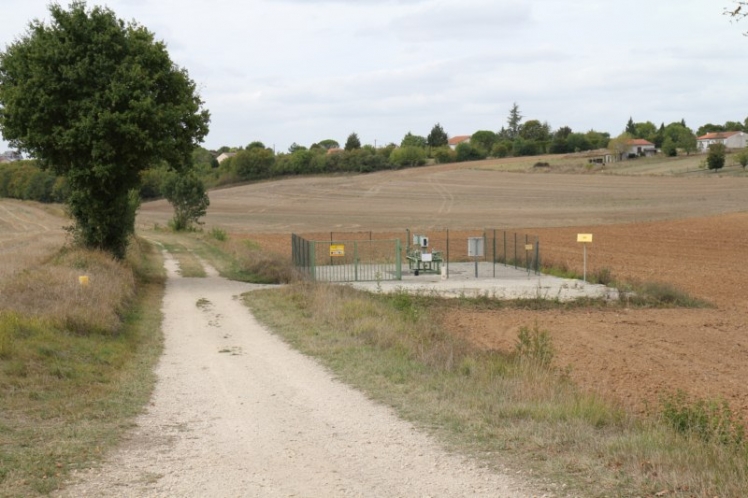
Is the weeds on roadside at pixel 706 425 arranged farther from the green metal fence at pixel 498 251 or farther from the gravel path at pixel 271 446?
the green metal fence at pixel 498 251

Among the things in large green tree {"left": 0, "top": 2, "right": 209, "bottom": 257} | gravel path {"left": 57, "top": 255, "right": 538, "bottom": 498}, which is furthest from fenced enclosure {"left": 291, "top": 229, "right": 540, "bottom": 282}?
gravel path {"left": 57, "top": 255, "right": 538, "bottom": 498}

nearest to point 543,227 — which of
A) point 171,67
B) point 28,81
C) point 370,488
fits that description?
point 171,67

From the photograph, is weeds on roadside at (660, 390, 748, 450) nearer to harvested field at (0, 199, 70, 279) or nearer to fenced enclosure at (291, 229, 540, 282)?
fenced enclosure at (291, 229, 540, 282)

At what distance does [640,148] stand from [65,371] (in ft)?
567

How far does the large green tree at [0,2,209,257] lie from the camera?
96.7ft

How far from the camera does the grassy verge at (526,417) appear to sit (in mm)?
7500

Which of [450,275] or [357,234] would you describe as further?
[357,234]

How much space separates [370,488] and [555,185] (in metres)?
103

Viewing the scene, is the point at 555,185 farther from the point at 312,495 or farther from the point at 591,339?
the point at 312,495

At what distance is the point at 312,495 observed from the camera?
7.57 m

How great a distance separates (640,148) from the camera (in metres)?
173

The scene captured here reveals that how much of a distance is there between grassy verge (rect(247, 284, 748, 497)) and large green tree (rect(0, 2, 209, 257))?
14.8 metres

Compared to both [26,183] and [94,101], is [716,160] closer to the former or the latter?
[94,101]

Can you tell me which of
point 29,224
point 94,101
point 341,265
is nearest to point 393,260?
point 341,265
